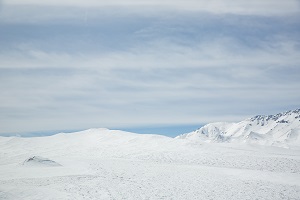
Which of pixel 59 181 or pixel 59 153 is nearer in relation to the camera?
pixel 59 181

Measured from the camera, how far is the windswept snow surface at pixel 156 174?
112ft

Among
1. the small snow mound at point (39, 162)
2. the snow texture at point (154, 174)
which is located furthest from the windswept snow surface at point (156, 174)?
the small snow mound at point (39, 162)

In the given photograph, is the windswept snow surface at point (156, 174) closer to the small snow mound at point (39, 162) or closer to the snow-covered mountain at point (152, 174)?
the snow-covered mountain at point (152, 174)

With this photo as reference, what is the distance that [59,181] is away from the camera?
38969 mm

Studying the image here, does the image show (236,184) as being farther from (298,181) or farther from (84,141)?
(84,141)

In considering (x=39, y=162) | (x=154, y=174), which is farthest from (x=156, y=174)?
(x=39, y=162)

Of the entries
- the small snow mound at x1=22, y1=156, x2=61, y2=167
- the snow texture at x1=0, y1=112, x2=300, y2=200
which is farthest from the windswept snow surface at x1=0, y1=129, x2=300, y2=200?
the small snow mound at x1=22, y1=156, x2=61, y2=167

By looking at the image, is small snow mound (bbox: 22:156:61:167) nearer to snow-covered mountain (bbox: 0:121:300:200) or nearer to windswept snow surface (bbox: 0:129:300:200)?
snow-covered mountain (bbox: 0:121:300:200)

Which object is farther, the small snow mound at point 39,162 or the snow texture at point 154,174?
the small snow mound at point 39,162

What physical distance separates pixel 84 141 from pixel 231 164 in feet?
150

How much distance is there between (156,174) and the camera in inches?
1820

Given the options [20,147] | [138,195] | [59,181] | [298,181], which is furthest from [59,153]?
[298,181]

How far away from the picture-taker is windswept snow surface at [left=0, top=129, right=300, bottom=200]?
112ft

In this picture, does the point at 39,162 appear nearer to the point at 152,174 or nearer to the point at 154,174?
the point at 152,174
